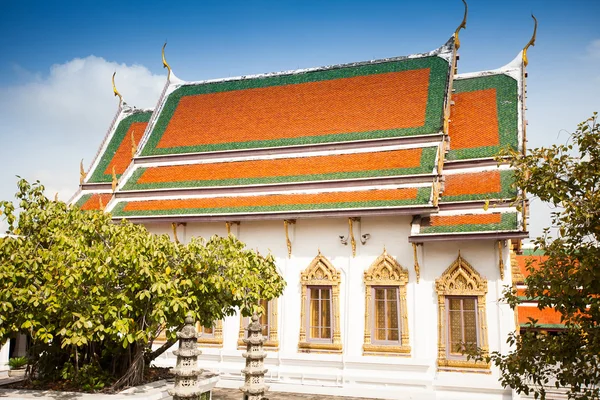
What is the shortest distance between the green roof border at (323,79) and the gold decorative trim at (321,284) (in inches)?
155

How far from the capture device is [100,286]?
29.9ft

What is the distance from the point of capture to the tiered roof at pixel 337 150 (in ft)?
49.1

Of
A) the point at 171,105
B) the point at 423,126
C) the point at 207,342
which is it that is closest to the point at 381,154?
the point at 423,126

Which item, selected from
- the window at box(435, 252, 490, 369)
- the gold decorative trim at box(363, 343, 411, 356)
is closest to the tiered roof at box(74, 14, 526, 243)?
the window at box(435, 252, 490, 369)

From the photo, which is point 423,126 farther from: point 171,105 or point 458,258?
point 171,105

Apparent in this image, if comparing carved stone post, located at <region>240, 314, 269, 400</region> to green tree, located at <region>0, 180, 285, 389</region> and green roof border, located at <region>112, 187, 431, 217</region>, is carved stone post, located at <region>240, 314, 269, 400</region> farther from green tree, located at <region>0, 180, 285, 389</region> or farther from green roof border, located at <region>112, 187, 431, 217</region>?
green roof border, located at <region>112, 187, 431, 217</region>

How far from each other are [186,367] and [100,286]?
1.87 metres

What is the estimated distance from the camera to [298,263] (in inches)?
623

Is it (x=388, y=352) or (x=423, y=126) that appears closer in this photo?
(x=388, y=352)

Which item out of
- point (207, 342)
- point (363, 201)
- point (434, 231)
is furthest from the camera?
point (207, 342)

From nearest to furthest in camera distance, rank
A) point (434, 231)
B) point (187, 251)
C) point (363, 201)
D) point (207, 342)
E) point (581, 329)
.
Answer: point (581, 329), point (187, 251), point (434, 231), point (363, 201), point (207, 342)

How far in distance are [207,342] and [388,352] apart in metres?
5.02

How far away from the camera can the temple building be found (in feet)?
45.8

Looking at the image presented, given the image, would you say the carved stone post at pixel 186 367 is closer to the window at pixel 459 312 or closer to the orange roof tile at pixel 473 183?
the window at pixel 459 312
